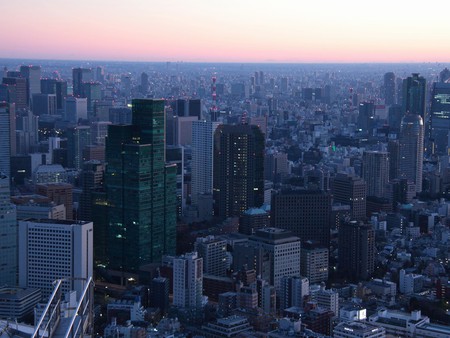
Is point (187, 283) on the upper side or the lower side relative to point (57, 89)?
lower

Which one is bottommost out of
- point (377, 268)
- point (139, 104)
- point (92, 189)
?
point (377, 268)

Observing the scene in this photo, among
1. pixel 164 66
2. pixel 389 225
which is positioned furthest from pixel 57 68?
pixel 389 225

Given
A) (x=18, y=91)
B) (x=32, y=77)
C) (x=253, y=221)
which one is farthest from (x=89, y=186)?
(x=32, y=77)

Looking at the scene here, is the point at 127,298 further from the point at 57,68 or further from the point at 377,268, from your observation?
the point at 57,68

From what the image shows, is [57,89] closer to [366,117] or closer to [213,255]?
[366,117]

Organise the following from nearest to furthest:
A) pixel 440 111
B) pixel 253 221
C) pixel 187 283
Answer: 1. pixel 187 283
2. pixel 253 221
3. pixel 440 111

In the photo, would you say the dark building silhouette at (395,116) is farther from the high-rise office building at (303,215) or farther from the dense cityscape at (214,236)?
the high-rise office building at (303,215)

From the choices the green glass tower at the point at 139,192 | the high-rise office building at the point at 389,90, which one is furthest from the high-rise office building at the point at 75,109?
the green glass tower at the point at 139,192
